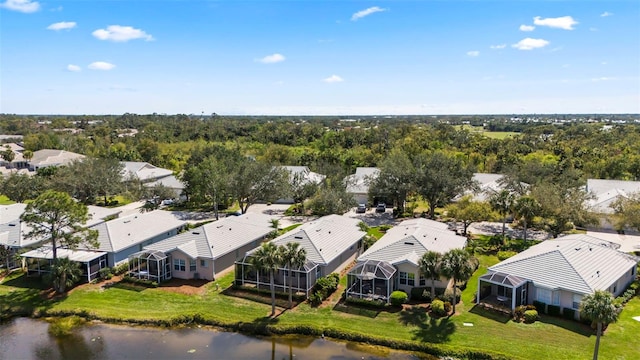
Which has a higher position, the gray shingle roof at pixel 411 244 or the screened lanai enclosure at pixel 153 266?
the gray shingle roof at pixel 411 244

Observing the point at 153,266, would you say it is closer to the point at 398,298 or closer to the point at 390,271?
the point at 390,271

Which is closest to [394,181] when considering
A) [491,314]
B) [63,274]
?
[491,314]

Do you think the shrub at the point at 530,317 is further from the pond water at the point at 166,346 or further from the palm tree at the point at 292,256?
the palm tree at the point at 292,256

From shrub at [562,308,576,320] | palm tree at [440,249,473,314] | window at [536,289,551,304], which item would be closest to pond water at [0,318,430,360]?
palm tree at [440,249,473,314]

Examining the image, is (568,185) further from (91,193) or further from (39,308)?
(91,193)

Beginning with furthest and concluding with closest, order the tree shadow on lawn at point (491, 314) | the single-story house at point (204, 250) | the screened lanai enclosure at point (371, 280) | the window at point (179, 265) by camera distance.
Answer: the window at point (179, 265) < the single-story house at point (204, 250) < the screened lanai enclosure at point (371, 280) < the tree shadow on lawn at point (491, 314)

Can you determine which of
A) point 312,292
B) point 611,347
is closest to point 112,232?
point 312,292

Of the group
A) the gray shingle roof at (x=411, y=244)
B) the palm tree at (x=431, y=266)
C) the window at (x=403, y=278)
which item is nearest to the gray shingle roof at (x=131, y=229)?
the gray shingle roof at (x=411, y=244)
